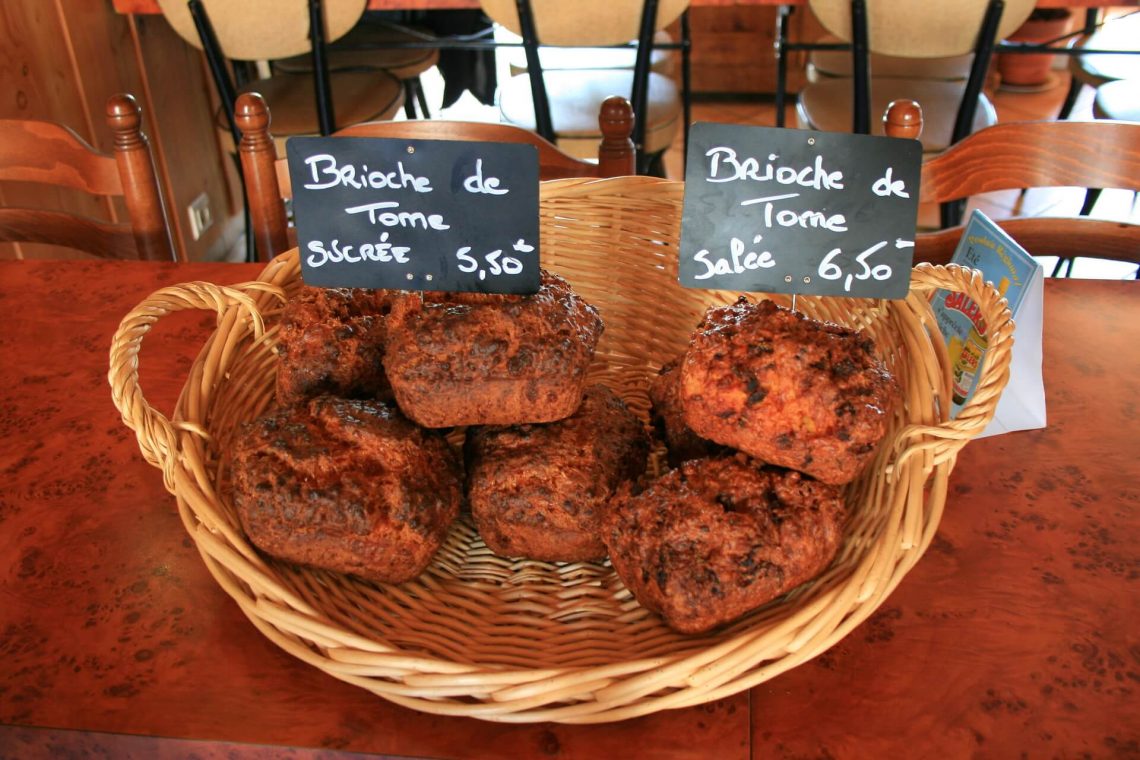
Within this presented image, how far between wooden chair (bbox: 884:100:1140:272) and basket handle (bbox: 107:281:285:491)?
37.8 inches

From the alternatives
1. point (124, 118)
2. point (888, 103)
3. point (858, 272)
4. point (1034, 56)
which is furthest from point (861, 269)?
point (1034, 56)

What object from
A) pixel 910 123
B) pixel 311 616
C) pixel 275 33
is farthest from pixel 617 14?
pixel 311 616

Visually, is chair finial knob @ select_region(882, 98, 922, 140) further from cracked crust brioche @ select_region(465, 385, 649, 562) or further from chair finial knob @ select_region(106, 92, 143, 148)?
chair finial knob @ select_region(106, 92, 143, 148)

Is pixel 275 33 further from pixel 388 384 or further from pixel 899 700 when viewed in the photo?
pixel 899 700

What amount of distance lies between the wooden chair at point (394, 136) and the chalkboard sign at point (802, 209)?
0.49 metres

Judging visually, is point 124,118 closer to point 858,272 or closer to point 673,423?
point 673,423

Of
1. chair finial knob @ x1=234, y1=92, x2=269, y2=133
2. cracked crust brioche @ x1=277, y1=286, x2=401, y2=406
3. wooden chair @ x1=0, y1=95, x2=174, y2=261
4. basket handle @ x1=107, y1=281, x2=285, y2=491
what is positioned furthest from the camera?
wooden chair @ x1=0, y1=95, x2=174, y2=261

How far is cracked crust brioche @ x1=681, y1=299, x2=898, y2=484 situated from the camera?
767 millimetres

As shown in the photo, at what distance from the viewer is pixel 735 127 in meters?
0.83

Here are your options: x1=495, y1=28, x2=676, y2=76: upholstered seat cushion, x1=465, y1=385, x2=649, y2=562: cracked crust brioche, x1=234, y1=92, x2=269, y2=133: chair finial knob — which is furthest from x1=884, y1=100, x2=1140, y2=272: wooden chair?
x1=495, y1=28, x2=676, y2=76: upholstered seat cushion

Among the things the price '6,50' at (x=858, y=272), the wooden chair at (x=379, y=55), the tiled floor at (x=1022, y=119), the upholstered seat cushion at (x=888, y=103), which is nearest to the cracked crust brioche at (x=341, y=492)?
the price '6,50' at (x=858, y=272)

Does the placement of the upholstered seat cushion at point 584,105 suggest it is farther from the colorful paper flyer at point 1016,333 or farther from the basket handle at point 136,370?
the basket handle at point 136,370

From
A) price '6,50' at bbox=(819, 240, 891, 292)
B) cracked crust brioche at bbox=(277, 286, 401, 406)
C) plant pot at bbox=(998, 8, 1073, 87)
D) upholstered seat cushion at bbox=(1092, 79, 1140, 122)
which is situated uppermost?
price '6,50' at bbox=(819, 240, 891, 292)

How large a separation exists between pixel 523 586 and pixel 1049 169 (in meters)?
1.02
